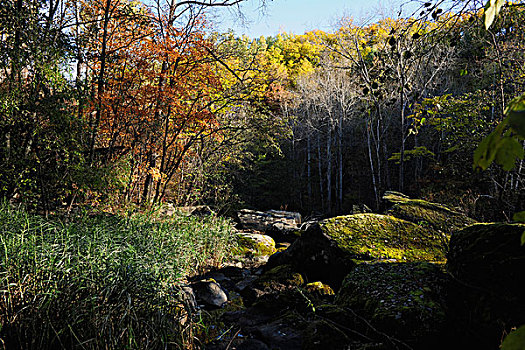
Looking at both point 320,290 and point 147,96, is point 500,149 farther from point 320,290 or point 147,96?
point 147,96

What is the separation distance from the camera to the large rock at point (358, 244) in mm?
4133

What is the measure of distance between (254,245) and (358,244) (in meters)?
4.26

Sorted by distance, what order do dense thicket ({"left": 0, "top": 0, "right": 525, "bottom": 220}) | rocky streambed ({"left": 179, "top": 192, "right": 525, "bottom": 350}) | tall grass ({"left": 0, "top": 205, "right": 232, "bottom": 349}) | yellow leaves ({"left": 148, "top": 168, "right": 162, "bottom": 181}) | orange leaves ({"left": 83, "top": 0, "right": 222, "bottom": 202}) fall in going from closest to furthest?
1. rocky streambed ({"left": 179, "top": 192, "right": 525, "bottom": 350})
2. tall grass ({"left": 0, "top": 205, "right": 232, "bottom": 349})
3. dense thicket ({"left": 0, "top": 0, "right": 525, "bottom": 220})
4. orange leaves ({"left": 83, "top": 0, "right": 222, "bottom": 202})
5. yellow leaves ({"left": 148, "top": 168, "right": 162, "bottom": 181})

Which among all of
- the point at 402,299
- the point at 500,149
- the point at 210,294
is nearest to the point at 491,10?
the point at 500,149

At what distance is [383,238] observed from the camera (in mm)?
4320

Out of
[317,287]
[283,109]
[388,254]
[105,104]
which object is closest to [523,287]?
[388,254]

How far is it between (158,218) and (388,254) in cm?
478

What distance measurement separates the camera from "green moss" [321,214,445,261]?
410cm

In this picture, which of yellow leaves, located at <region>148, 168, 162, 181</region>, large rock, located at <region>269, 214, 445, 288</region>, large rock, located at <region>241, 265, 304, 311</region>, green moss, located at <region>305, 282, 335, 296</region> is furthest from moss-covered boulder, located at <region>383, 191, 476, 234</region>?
yellow leaves, located at <region>148, 168, 162, 181</region>

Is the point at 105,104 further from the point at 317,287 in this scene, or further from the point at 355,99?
the point at 355,99

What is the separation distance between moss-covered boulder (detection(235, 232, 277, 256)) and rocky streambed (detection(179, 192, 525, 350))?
230cm

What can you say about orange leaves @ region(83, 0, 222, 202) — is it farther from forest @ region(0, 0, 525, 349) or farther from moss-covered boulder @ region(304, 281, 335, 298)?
moss-covered boulder @ region(304, 281, 335, 298)

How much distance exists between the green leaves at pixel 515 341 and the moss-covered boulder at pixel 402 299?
7.33 feet

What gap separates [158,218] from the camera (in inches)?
274
